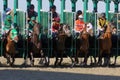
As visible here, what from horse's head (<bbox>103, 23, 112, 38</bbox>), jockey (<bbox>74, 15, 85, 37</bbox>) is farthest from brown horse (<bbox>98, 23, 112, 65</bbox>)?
jockey (<bbox>74, 15, 85, 37</bbox>)

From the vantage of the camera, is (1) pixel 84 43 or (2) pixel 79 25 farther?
(2) pixel 79 25

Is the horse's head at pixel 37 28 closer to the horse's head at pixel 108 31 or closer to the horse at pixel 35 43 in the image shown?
the horse at pixel 35 43

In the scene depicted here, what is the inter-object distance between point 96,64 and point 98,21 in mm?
1848

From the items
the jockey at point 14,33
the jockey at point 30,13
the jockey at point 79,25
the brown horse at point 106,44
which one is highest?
the jockey at point 30,13

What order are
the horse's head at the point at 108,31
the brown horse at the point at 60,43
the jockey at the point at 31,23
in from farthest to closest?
the horse's head at the point at 108,31 < the brown horse at the point at 60,43 < the jockey at the point at 31,23

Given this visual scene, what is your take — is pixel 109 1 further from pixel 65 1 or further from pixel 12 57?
pixel 12 57

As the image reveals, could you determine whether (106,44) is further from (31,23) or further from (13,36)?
(13,36)

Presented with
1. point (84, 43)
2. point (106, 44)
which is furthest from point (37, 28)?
point (106, 44)

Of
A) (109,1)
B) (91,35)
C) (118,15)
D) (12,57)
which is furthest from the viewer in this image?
(109,1)

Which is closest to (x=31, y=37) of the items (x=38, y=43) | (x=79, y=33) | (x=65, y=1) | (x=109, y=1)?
(x=38, y=43)

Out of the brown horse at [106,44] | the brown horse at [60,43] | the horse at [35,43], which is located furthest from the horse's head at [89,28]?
the horse at [35,43]

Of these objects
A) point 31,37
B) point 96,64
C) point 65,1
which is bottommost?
point 96,64

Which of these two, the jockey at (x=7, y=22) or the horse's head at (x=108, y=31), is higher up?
the jockey at (x=7, y=22)

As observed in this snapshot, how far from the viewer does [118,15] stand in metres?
21.4
